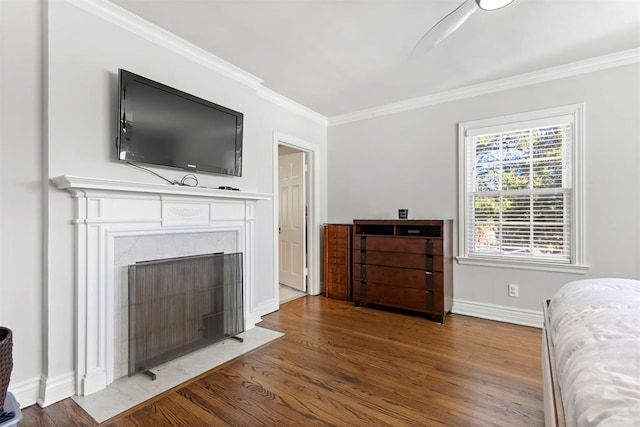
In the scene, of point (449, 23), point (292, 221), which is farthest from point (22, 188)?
point (292, 221)

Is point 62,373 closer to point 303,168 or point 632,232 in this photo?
point 303,168

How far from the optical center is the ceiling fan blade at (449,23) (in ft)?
5.10

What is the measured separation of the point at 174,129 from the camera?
7.93 ft

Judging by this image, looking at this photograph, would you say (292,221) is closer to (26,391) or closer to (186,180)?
(186,180)

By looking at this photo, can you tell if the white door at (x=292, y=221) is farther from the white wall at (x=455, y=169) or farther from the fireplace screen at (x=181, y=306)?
the fireplace screen at (x=181, y=306)

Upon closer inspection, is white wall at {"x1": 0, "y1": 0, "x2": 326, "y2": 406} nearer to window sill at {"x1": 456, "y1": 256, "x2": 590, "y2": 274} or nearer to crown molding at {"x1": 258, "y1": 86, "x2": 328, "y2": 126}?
crown molding at {"x1": 258, "y1": 86, "x2": 328, "y2": 126}

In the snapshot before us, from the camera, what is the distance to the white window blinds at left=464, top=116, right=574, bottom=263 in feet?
9.86

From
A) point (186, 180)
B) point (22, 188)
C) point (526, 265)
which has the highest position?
point (186, 180)

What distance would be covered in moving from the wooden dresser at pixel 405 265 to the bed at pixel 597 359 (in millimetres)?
1767

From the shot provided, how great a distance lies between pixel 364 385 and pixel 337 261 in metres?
2.16

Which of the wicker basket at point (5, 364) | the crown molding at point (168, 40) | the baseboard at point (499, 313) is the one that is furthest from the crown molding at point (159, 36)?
the baseboard at point (499, 313)

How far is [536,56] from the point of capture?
2.75m

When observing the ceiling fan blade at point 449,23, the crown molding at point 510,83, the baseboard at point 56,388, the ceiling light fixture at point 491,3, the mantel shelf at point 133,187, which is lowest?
the baseboard at point 56,388

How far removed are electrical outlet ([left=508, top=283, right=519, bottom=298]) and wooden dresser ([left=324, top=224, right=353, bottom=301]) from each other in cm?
176
